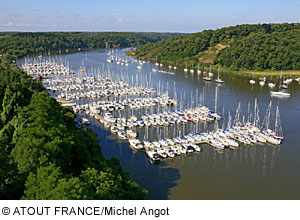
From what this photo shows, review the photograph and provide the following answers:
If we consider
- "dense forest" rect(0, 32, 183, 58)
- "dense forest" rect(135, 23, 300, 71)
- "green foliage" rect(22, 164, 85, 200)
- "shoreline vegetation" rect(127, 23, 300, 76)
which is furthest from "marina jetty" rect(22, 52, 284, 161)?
"dense forest" rect(0, 32, 183, 58)

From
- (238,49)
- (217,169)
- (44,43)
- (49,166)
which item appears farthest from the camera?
(44,43)

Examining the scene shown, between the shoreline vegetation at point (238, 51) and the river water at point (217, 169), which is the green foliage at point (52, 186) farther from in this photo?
the shoreline vegetation at point (238, 51)

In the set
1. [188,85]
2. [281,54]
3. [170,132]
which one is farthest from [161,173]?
[281,54]

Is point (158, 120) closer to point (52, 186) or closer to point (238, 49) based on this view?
point (52, 186)

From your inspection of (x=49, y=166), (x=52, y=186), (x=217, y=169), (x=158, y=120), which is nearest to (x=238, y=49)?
(x=158, y=120)

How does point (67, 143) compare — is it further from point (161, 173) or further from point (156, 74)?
point (156, 74)

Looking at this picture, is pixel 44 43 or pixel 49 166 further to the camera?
pixel 44 43

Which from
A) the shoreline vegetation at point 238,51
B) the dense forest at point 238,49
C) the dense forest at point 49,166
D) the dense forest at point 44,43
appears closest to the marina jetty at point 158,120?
the dense forest at point 49,166
